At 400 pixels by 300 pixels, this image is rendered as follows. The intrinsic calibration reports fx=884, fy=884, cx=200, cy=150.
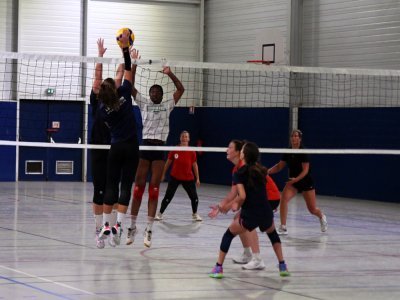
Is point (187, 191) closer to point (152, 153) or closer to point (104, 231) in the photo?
point (152, 153)

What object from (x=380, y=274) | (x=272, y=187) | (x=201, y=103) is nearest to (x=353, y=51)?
(x=201, y=103)

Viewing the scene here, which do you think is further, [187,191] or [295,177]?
[187,191]

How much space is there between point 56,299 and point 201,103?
23.8 meters

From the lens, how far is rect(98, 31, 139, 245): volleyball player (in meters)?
11.3

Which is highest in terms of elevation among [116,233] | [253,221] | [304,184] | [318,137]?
[318,137]

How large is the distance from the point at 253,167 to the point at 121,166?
6.22 feet

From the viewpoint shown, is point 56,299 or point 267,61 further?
point 267,61

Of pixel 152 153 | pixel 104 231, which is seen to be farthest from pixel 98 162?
pixel 152 153

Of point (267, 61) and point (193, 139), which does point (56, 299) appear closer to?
point (267, 61)

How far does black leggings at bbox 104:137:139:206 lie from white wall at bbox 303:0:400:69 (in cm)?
1410

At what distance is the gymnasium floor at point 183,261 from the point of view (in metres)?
9.87

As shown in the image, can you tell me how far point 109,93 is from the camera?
36.5 ft

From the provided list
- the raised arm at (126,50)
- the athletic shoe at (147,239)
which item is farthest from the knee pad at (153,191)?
the raised arm at (126,50)

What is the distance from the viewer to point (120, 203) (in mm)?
11805
